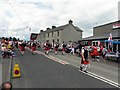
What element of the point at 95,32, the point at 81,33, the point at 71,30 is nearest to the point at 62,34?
the point at 71,30

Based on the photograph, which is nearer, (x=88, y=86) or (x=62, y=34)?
(x=88, y=86)

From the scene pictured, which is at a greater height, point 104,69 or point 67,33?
point 67,33

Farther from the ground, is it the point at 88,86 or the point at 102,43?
the point at 102,43

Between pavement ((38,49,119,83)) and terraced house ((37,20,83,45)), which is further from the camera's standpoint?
terraced house ((37,20,83,45))

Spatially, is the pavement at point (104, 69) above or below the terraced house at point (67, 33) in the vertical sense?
below

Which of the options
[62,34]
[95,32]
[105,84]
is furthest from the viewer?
[62,34]

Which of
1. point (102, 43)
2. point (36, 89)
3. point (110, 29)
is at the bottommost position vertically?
point (36, 89)

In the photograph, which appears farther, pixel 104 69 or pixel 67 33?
pixel 67 33

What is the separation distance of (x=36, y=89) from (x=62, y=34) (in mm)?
64170

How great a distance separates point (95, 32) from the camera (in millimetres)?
49938

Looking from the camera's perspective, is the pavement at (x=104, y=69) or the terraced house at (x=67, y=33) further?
the terraced house at (x=67, y=33)

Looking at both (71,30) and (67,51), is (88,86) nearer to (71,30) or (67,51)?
(67,51)

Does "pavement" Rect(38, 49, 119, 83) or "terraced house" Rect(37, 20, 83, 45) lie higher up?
"terraced house" Rect(37, 20, 83, 45)

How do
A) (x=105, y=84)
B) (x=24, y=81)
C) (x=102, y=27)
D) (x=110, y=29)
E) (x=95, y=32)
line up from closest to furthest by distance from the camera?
(x=105, y=84) < (x=24, y=81) < (x=110, y=29) < (x=102, y=27) < (x=95, y=32)
